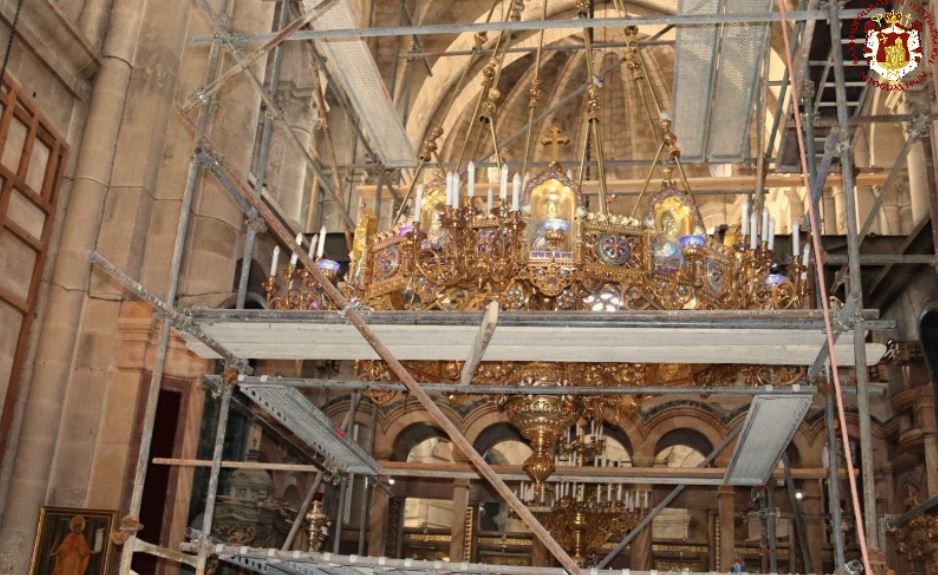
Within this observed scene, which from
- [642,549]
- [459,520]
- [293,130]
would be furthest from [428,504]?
[293,130]

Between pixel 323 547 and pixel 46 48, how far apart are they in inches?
327

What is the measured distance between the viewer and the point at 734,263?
23.4 feet

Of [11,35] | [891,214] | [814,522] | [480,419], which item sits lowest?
[814,522]

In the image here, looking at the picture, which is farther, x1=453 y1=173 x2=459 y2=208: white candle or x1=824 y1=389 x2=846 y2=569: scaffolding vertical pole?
x1=453 y1=173 x2=459 y2=208: white candle

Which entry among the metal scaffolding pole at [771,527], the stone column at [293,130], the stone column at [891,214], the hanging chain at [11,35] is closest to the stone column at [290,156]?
the stone column at [293,130]

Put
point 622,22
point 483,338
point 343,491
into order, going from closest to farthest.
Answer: point 483,338 < point 622,22 < point 343,491

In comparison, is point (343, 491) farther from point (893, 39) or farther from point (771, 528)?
point (893, 39)

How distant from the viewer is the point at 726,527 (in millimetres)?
14211

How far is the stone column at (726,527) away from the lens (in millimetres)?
13898

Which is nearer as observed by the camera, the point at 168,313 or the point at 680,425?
the point at 168,313

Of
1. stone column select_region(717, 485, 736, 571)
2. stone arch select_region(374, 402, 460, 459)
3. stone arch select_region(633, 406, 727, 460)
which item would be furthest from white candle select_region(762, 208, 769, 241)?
stone arch select_region(374, 402, 460, 459)

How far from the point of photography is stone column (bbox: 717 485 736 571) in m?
13.9

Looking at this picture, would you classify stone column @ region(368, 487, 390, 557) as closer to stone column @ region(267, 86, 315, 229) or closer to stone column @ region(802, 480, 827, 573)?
stone column @ region(267, 86, 315, 229)

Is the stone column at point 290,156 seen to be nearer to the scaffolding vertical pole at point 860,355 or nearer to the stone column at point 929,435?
the stone column at point 929,435
